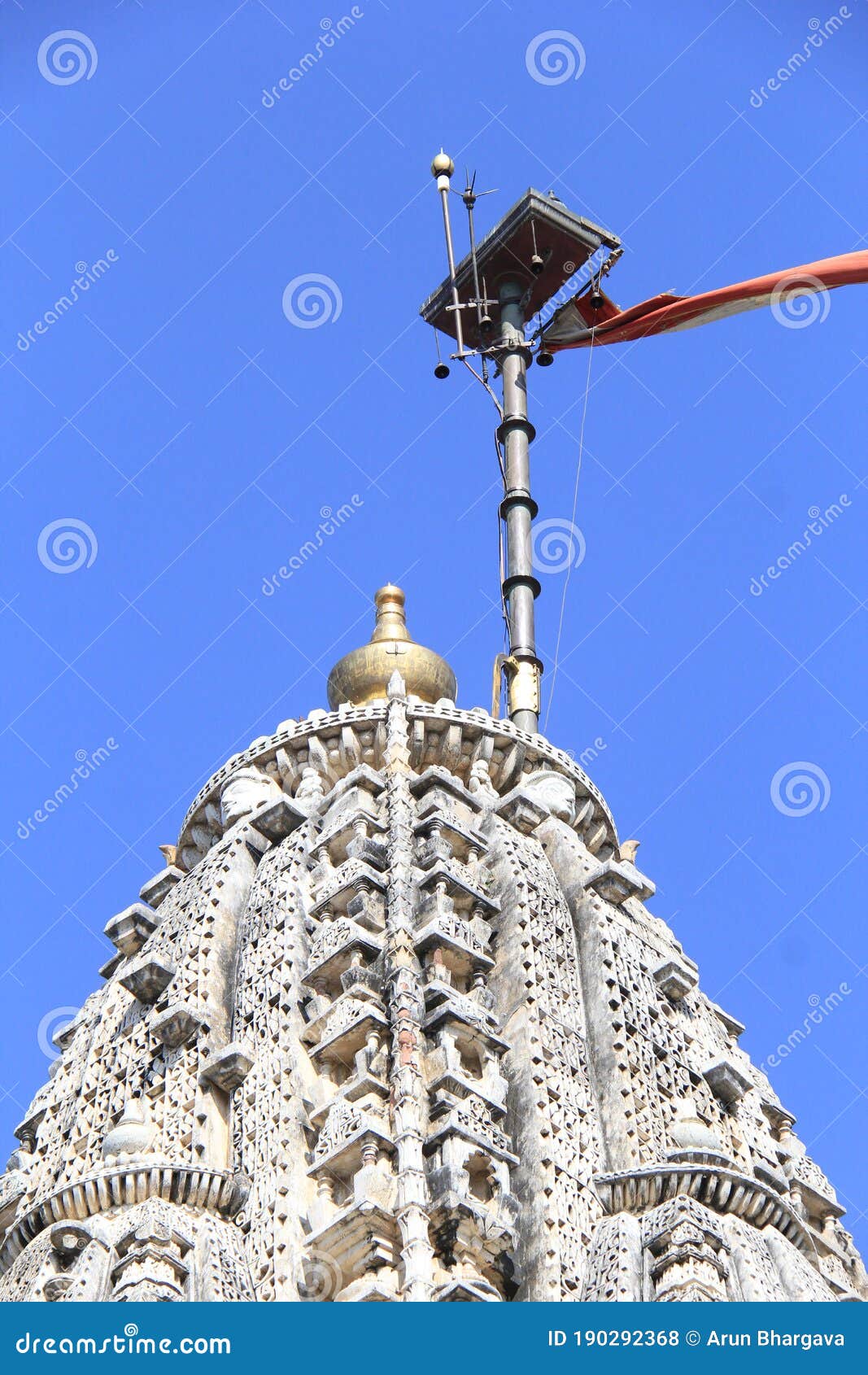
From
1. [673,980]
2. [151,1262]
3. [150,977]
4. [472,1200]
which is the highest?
[150,977]

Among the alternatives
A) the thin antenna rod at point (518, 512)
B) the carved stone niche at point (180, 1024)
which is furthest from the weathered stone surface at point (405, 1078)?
the thin antenna rod at point (518, 512)

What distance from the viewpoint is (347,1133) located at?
33281 mm

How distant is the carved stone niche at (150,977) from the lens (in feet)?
129

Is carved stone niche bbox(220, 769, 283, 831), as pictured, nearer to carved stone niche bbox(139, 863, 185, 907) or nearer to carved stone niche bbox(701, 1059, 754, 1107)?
carved stone niche bbox(139, 863, 185, 907)

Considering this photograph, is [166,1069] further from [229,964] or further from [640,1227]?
[640,1227]

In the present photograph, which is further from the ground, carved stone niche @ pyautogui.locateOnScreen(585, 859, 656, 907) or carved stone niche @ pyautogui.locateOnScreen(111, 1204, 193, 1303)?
carved stone niche @ pyautogui.locateOnScreen(585, 859, 656, 907)

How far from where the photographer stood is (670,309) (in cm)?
6056

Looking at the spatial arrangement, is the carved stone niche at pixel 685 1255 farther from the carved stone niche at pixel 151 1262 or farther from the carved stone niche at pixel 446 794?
the carved stone niche at pixel 446 794

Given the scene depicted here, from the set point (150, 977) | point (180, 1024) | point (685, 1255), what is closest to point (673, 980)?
point (180, 1024)

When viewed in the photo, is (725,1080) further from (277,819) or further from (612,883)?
(277,819)

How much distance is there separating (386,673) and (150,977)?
33.2 feet

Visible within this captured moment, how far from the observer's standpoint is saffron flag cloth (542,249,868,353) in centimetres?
5794

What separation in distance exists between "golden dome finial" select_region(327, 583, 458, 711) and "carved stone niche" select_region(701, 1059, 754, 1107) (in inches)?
447

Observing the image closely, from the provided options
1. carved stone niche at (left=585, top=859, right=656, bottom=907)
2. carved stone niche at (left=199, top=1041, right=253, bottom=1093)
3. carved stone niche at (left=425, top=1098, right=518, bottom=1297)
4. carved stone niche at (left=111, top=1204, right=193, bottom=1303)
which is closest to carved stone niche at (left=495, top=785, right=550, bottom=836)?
carved stone niche at (left=585, top=859, right=656, bottom=907)
